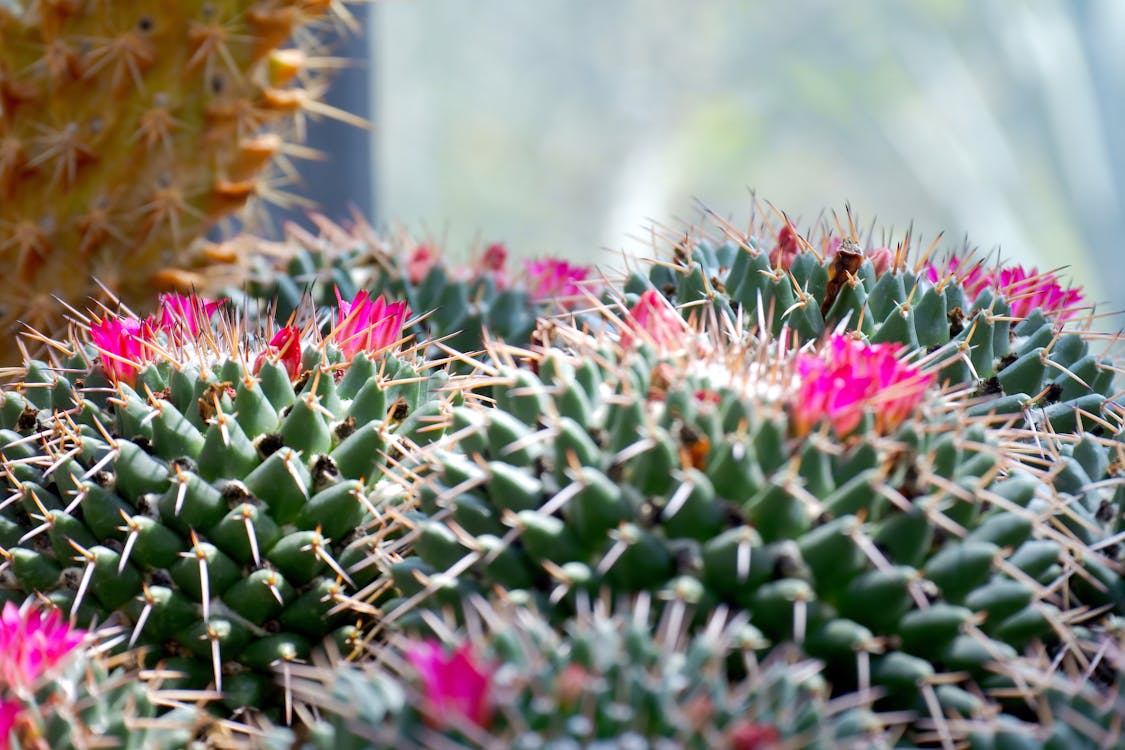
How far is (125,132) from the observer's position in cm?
179

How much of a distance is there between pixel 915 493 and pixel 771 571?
14 centimetres

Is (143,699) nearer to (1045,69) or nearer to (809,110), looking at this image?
(1045,69)

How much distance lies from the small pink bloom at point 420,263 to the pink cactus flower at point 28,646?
0.85 meters

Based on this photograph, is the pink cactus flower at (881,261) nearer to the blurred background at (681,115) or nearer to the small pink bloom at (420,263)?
the small pink bloom at (420,263)

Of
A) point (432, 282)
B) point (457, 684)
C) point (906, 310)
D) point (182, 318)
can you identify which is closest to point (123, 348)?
point (182, 318)

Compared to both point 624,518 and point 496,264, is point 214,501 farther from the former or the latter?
point 496,264

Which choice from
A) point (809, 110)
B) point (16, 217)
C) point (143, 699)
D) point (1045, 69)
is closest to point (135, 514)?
point (143, 699)

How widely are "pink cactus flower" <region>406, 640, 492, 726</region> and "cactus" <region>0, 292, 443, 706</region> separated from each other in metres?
0.33

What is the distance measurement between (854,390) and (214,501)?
1.85ft

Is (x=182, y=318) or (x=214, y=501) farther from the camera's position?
(x=182, y=318)

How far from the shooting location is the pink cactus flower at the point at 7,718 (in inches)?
31.7

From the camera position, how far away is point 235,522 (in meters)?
1.07

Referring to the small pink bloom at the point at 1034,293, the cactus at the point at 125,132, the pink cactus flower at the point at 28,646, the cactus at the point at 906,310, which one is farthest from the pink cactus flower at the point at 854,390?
the cactus at the point at 125,132

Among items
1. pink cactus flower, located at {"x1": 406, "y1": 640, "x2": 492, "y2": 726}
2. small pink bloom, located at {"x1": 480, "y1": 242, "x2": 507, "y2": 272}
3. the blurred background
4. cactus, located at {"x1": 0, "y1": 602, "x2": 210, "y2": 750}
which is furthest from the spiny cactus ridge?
the blurred background
